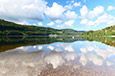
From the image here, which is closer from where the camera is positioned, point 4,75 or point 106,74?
point 4,75

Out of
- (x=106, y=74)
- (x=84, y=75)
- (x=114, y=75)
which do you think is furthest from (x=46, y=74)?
(x=114, y=75)

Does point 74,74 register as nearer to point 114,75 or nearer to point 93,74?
point 93,74

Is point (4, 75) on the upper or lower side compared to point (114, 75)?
upper

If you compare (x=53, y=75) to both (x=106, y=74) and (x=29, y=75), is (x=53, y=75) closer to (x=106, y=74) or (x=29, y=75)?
(x=29, y=75)

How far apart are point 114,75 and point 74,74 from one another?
14.3 ft

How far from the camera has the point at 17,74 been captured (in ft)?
28.5

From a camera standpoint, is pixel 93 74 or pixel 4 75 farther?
pixel 93 74

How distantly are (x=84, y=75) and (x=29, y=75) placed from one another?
5945mm

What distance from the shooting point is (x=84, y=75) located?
8633 millimetres

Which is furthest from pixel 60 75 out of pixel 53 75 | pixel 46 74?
pixel 46 74

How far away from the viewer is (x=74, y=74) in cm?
881

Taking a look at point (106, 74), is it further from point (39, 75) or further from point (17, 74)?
point (17, 74)

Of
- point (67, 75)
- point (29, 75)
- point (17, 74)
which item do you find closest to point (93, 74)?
point (67, 75)

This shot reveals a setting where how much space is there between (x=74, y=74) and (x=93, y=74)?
2.15 metres
